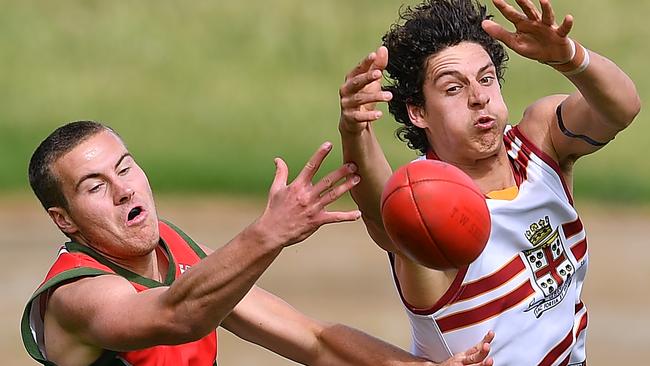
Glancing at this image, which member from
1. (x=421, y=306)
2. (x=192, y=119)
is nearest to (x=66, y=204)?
(x=421, y=306)

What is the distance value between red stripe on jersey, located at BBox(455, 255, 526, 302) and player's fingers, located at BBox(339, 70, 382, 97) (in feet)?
3.44

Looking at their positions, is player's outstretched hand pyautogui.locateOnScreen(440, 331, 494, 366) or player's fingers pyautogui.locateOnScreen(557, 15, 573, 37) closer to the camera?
player's fingers pyautogui.locateOnScreen(557, 15, 573, 37)

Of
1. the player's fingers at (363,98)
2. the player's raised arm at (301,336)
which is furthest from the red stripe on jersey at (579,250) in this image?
the player's fingers at (363,98)

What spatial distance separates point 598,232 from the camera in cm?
1480

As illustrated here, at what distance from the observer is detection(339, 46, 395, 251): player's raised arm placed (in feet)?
18.2

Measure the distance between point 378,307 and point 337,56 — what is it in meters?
7.35

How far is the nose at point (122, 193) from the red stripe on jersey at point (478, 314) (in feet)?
4.70

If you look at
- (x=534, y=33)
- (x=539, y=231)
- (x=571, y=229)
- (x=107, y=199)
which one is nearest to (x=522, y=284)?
(x=539, y=231)

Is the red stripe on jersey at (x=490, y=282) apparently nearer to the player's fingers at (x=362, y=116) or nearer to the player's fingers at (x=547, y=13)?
the player's fingers at (x=362, y=116)

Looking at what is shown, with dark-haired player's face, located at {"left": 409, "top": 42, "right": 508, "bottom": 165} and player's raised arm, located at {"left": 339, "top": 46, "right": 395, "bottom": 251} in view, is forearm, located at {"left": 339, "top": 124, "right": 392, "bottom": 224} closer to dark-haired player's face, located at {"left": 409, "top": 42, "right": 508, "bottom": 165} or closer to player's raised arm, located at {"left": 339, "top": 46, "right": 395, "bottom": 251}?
player's raised arm, located at {"left": 339, "top": 46, "right": 395, "bottom": 251}

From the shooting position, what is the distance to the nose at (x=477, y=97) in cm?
616

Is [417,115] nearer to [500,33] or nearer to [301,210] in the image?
[500,33]

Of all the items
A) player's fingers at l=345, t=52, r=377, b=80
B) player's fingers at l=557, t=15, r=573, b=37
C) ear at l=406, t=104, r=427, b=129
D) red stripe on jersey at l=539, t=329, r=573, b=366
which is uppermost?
player's fingers at l=557, t=15, r=573, b=37

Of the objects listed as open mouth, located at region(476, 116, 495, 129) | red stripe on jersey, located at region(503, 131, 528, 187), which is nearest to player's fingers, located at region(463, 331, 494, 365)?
red stripe on jersey, located at region(503, 131, 528, 187)
